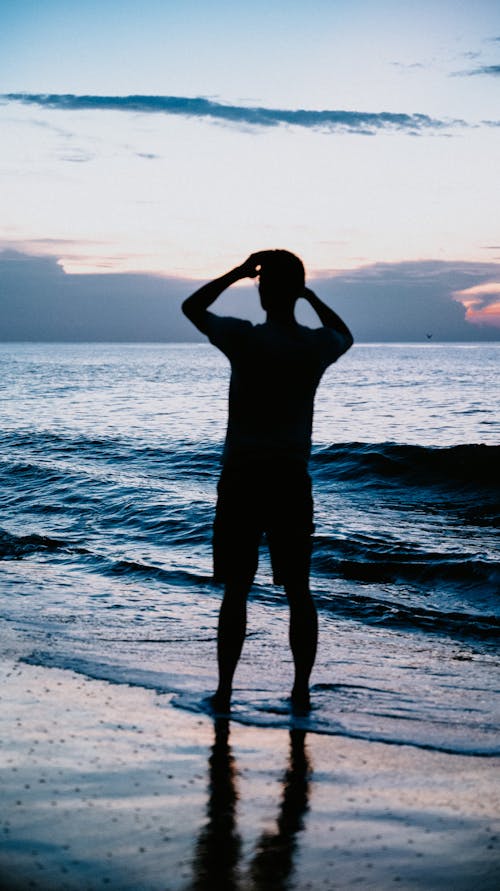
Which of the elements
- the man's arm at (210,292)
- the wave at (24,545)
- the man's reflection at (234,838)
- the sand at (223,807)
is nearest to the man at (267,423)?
the man's arm at (210,292)

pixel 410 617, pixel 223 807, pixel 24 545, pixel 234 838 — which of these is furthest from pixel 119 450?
pixel 234 838

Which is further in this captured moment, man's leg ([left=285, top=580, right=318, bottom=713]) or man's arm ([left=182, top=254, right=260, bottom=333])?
man's leg ([left=285, top=580, right=318, bottom=713])

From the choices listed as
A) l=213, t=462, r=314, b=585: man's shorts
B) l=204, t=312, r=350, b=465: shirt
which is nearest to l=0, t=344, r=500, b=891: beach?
l=213, t=462, r=314, b=585: man's shorts

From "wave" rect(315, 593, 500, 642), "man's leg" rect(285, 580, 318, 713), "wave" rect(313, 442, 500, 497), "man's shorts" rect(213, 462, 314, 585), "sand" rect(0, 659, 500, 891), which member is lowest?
"wave" rect(315, 593, 500, 642)

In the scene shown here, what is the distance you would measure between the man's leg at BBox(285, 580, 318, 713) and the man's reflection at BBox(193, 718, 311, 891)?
2.35 ft

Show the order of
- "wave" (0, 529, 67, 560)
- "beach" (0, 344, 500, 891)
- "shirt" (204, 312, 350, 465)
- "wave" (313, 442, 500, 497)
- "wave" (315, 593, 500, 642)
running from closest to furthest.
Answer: "beach" (0, 344, 500, 891) < "shirt" (204, 312, 350, 465) < "wave" (315, 593, 500, 642) < "wave" (0, 529, 67, 560) < "wave" (313, 442, 500, 497)

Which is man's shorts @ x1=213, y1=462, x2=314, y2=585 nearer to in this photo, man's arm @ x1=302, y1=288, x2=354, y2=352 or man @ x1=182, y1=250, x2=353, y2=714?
man @ x1=182, y1=250, x2=353, y2=714

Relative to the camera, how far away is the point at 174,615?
22.3 feet

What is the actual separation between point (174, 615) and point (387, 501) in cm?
752

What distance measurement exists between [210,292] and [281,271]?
343 mm

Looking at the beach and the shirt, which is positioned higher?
the shirt

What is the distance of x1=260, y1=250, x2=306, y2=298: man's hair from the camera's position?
3832mm

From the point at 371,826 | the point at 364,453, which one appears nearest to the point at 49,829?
the point at 371,826

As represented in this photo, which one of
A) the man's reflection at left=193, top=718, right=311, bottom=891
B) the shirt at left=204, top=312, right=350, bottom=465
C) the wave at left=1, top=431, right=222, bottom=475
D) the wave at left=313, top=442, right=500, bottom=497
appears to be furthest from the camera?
the wave at left=1, top=431, right=222, bottom=475
